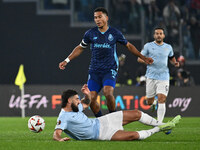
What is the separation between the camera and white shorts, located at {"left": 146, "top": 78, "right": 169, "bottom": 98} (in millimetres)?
11188

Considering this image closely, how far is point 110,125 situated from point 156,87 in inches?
145

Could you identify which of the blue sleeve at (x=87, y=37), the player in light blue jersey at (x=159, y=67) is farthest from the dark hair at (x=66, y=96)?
the player in light blue jersey at (x=159, y=67)

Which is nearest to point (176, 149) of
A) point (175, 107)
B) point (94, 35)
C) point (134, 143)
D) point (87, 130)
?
point (134, 143)

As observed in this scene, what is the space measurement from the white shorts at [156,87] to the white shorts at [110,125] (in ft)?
10.9

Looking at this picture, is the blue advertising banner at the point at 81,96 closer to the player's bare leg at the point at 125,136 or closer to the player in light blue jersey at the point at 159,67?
the player in light blue jersey at the point at 159,67

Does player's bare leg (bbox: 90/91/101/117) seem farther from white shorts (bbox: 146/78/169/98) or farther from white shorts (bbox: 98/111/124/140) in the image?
white shorts (bbox: 98/111/124/140)

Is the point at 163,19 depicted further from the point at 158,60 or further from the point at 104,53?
the point at 104,53

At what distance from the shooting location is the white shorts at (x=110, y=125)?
25.7 feet

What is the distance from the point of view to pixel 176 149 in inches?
281

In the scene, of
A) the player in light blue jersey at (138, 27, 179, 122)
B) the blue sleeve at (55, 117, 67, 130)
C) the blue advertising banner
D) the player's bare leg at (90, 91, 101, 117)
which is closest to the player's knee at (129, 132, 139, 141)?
the blue sleeve at (55, 117, 67, 130)

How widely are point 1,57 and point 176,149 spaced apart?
17429 mm

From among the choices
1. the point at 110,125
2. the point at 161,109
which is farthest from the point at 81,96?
the point at 110,125

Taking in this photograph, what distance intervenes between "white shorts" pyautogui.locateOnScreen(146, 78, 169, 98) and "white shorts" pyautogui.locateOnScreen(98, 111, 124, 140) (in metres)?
3.33

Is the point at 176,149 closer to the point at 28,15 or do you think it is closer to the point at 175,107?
the point at 175,107
